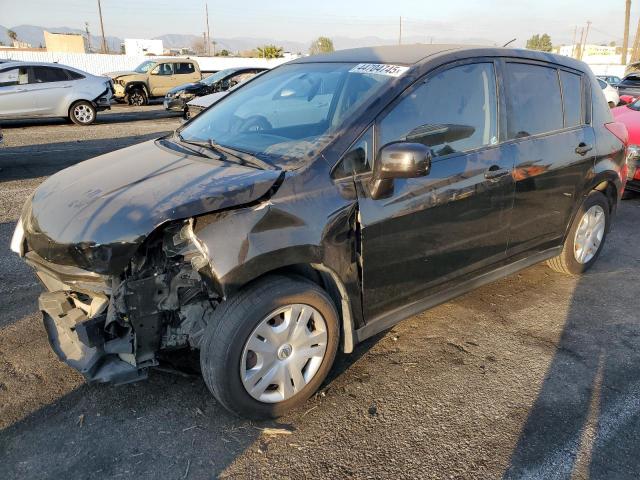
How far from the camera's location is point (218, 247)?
2.34 metres

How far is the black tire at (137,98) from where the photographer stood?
63.7 feet

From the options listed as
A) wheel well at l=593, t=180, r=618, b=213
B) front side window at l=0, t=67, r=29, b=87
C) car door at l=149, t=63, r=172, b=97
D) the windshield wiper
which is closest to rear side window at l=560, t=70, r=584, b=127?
wheel well at l=593, t=180, r=618, b=213

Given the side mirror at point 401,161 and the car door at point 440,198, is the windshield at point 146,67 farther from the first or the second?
the side mirror at point 401,161

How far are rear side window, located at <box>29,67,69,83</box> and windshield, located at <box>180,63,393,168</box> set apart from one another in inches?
446

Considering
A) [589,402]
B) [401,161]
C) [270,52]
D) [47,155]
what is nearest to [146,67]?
[47,155]

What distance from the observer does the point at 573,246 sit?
14.2 ft

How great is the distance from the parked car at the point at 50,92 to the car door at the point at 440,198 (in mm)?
12682

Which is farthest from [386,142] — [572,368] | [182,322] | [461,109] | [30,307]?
[30,307]

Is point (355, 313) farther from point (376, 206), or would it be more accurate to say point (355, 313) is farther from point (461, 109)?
point (461, 109)

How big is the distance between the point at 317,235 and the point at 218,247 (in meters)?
0.50

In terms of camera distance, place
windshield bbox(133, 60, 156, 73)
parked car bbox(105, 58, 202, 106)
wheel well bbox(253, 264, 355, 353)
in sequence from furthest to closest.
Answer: windshield bbox(133, 60, 156, 73) < parked car bbox(105, 58, 202, 106) < wheel well bbox(253, 264, 355, 353)

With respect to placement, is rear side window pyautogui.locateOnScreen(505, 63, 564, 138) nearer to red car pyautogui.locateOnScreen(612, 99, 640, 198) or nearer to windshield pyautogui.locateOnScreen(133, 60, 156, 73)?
red car pyautogui.locateOnScreen(612, 99, 640, 198)

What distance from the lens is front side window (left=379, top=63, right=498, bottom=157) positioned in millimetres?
→ 2908

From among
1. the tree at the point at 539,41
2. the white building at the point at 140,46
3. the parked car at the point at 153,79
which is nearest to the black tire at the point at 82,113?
the parked car at the point at 153,79
